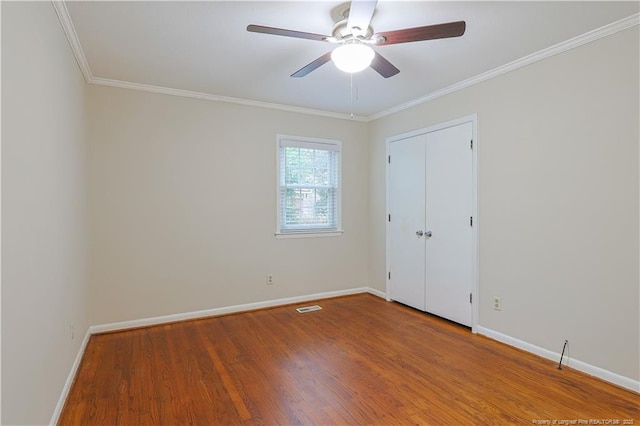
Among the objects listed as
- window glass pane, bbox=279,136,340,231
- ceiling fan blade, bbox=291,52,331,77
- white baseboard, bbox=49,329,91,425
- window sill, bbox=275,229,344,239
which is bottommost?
white baseboard, bbox=49,329,91,425

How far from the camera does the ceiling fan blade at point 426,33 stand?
1.87m

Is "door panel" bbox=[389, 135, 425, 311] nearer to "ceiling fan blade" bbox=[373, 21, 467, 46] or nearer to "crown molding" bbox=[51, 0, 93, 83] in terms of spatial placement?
"ceiling fan blade" bbox=[373, 21, 467, 46]

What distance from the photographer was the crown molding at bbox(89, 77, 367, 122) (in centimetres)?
336

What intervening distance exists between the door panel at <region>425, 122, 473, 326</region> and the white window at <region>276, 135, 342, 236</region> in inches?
50.9

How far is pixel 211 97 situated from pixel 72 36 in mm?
1508

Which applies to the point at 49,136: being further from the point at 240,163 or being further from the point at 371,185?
the point at 371,185

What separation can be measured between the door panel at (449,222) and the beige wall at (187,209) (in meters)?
1.37

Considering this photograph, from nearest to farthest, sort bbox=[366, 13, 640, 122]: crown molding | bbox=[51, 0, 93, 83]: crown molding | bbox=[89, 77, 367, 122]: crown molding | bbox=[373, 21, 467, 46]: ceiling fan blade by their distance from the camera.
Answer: bbox=[373, 21, 467, 46]: ceiling fan blade, bbox=[51, 0, 93, 83]: crown molding, bbox=[366, 13, 640, 122]: crown molding, bbox=[89, 77, 367, 122]: crown molding

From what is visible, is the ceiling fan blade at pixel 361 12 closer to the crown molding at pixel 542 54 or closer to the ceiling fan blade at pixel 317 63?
the ceiling fan blade at pixel 317 63

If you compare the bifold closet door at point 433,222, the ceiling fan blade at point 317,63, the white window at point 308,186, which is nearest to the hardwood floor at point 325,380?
the bifold closet door at point 433,222

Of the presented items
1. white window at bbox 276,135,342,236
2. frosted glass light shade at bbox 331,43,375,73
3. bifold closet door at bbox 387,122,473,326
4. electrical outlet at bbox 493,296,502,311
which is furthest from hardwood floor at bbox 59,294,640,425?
frosted glass light shade at bbox 331,43,375,73

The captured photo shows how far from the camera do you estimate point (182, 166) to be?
3729 millimetres

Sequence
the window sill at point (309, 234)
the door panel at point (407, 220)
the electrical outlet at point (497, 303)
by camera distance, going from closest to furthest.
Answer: the electrical outlet at point (497, 303), the door panel at point (407, 220), the window sill at point (309, 234)

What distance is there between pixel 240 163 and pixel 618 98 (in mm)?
3421
